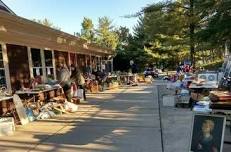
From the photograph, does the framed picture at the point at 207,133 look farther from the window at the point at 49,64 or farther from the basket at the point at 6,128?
the window at the point at 49,64

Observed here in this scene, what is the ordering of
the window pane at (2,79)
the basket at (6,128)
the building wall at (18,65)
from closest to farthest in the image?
the basket at (6,128) < the window pane at (2,79) < the building wall at (18,65)

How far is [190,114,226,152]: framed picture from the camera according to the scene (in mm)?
5383

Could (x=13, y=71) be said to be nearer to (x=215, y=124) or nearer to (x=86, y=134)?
(x=86, y=134)

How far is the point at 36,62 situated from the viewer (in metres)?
15.0

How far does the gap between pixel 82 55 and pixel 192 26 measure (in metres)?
7.42

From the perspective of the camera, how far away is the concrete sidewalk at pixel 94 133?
732cm

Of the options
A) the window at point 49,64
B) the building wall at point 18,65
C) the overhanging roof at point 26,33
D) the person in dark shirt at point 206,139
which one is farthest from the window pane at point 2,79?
the person in dark shirt at point 206,139

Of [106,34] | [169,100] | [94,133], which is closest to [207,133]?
[94,133]

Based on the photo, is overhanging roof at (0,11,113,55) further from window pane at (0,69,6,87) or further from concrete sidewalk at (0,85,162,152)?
concrete sidewalk at (0,85,162,152)

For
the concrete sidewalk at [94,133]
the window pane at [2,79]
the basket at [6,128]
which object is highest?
the window pane at [2,79]

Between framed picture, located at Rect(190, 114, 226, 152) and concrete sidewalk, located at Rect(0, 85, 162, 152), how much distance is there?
1504 millimetres

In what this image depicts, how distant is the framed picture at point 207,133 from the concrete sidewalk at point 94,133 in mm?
1504

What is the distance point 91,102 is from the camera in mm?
14648

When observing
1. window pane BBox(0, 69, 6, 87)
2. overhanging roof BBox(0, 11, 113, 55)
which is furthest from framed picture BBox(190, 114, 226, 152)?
window pane BBox(0, 69, 6, 87)
